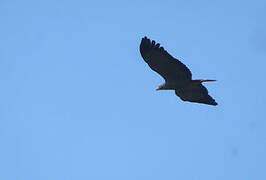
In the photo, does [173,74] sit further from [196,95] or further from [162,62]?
[196,95]

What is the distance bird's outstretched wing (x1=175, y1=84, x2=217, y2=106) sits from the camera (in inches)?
1214

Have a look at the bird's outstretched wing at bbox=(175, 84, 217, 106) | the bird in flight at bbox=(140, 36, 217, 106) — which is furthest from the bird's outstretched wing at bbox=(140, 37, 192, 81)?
the bird's outstretched wing at bbox=(175, 84, 217, 106)

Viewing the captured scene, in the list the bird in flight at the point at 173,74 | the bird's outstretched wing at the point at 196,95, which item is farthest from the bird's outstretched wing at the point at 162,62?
the bird's outstretched wing at the point at 196,95

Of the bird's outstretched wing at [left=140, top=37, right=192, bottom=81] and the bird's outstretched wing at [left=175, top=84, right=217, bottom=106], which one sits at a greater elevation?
the bird's outstretched wing at [left=140, top=37, right=192, bottom=81]

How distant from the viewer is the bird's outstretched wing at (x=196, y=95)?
3084 cm

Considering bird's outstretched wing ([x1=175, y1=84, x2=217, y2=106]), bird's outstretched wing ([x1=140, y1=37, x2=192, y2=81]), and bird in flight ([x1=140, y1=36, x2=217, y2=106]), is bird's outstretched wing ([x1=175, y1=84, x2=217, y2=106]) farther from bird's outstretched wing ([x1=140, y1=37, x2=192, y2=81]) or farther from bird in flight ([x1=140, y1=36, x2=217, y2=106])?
bird's outstretched wing ([x1=140, y1=37, x2=192, y2=81])

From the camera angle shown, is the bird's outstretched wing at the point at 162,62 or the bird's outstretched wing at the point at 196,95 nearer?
the bird's outstretched wing at the point at 162,62

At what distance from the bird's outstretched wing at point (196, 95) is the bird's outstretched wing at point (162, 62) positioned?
1.06 metres

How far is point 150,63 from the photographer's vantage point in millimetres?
29641

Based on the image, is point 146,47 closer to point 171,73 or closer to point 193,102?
point 171,73

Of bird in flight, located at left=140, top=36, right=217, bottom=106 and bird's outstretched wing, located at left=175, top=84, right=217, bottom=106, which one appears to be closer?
bird in flight, located at left=140, top=36, right=217, bottom=106

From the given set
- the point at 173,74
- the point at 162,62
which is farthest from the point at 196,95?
the point at 162,62

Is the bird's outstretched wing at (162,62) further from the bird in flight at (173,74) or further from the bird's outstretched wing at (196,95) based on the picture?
the bird's outstretched wing at (196,95)

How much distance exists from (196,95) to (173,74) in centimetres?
197
